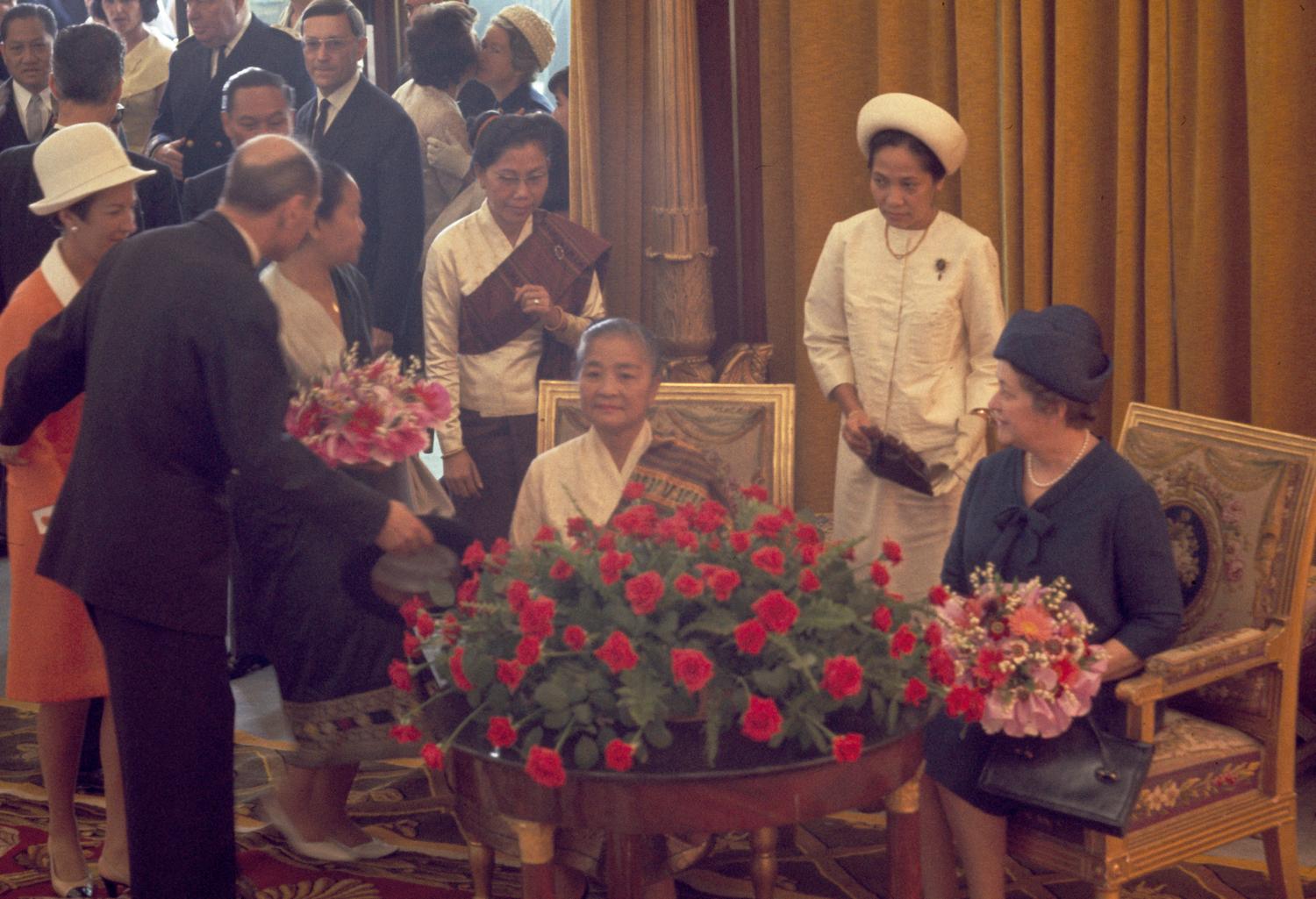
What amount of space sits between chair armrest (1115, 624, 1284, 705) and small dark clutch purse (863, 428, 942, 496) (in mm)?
752

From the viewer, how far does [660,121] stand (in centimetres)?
474

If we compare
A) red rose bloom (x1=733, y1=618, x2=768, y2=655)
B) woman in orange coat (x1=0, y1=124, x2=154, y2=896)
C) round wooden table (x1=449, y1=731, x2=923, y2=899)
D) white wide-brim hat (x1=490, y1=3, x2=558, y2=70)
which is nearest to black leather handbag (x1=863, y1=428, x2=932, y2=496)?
round wooden table (x1=449, y1=731, x2=923, y2=899)

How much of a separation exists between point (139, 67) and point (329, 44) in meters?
1.77

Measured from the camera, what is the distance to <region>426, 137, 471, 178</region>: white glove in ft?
16.4

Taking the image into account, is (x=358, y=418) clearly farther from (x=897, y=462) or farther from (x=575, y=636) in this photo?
(x=897, y=462)

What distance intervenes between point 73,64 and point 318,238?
116cm

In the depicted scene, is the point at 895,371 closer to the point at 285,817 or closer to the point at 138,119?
the point at 285,817

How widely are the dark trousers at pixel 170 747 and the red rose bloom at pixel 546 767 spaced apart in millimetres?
880

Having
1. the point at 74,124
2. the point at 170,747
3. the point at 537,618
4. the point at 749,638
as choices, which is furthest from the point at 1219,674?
the point at 74,124

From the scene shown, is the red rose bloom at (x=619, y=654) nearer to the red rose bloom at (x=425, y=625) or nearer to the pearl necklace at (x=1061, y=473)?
the red rose bloom at (x=425, y=625)

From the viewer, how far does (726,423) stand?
3.73 m

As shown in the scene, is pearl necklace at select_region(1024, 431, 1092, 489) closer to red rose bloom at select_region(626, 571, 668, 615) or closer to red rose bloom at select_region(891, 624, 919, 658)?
red rose bloom at select_region(891, 624, 919, 658)

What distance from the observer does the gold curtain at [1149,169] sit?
12.4 feet

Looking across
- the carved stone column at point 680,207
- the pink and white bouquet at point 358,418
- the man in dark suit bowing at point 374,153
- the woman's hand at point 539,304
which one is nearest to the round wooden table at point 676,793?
the pink and white bouquet at point 358,418
